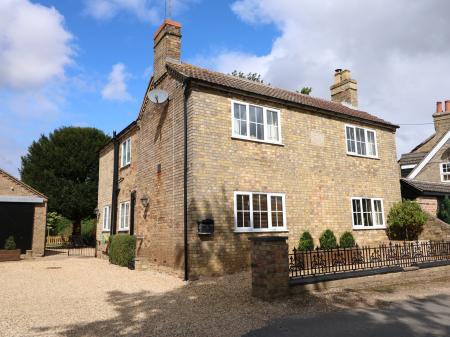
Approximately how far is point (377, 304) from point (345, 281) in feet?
4.70

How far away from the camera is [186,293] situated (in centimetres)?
936

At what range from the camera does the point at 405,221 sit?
16.2 meters

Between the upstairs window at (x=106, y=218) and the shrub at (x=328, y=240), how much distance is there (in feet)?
39.9

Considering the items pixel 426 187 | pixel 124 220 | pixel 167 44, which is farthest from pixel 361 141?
pixel 124 220

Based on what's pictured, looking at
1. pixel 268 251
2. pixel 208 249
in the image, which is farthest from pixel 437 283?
pixel 208 249

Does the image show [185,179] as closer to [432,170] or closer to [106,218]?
[106,218]

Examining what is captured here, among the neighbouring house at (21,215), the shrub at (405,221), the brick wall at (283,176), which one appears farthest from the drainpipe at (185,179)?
the neighbouring house at (21,215)

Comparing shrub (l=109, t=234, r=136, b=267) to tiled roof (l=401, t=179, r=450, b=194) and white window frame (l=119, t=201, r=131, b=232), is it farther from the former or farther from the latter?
tiled roof (l=401, t=179, r=450, b=194)

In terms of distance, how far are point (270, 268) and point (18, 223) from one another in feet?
60.6

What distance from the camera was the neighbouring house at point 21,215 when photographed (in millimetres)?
20797

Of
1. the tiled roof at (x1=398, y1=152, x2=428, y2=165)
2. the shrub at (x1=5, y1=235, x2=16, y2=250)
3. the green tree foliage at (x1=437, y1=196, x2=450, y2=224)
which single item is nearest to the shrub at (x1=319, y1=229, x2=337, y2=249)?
the green tree foliage at (x1=437, y1=196, x2=450, y2=224)

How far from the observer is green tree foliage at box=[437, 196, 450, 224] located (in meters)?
18.8

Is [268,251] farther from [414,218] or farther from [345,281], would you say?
[414,218]

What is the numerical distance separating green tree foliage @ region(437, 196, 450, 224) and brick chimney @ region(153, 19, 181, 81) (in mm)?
15678
